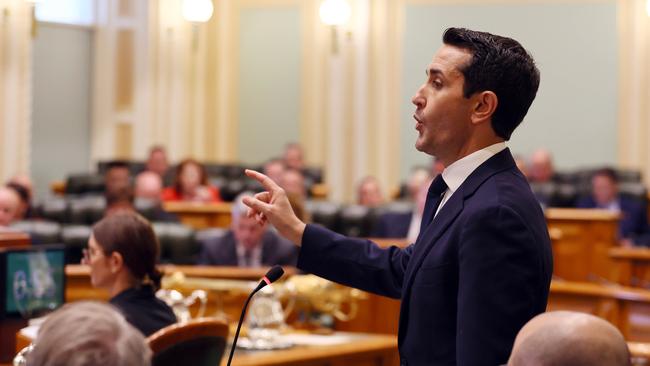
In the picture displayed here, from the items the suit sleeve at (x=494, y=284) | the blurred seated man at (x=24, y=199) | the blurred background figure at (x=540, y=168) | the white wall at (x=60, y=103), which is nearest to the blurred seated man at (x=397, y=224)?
the blurred seated man at (x=24, y=199)

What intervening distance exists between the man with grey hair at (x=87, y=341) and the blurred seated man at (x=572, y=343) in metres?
0.51

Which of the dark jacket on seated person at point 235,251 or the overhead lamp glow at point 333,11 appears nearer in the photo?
the dark jacket on seated person at point 235,251

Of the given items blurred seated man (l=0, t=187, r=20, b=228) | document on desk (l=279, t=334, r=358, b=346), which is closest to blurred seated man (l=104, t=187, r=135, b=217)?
blurred seated man (l=0, t=187, r=20, b=228)

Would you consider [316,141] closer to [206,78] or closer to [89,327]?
[206,78]

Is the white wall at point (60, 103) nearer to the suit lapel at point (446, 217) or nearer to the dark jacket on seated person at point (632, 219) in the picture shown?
the dark jacket on seated person at point (632, 219)

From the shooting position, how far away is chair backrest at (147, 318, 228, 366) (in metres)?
2.64

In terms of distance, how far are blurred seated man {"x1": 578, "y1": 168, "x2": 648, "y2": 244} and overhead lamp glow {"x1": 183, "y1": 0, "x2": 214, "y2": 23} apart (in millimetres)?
4056

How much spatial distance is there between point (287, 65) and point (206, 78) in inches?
36.1

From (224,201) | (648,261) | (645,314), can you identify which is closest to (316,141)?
(224,201)

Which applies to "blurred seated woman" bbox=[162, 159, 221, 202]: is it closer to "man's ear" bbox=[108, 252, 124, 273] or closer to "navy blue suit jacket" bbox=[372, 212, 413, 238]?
"navy blue suit jacket" bbox=[372, 212, 413, 238]

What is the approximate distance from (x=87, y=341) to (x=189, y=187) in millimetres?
8046

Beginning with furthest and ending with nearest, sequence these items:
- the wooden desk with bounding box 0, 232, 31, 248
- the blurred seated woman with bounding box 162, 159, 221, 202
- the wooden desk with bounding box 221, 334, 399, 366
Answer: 1. the blurred seated woman with bounding box 162, 159, 221, 202
2. the wooden desk with bounding box 0, 232, 31, 248
3. the wooden desk with bounding box 221, 334, 399, 366

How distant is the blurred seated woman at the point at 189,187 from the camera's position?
30.6ft

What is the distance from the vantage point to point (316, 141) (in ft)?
40.7
